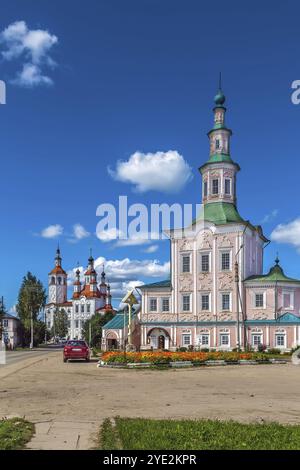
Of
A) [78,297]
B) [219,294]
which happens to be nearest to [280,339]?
[219,294]

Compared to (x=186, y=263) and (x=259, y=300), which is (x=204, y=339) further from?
(x=186, y=263)

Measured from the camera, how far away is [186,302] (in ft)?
165

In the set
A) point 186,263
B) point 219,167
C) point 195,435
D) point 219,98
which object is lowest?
point 195,435

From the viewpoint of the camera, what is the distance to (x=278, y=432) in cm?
829

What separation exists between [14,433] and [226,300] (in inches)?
1657

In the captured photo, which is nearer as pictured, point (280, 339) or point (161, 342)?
point (280, 339)

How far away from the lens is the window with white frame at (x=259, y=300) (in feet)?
156

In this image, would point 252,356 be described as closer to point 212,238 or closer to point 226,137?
point 212,238

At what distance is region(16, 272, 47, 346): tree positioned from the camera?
76875mm

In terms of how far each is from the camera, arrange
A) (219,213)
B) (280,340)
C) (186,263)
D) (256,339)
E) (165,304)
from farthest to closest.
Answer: (219,213), (165,304), (186,263), (256,339), (280,340)

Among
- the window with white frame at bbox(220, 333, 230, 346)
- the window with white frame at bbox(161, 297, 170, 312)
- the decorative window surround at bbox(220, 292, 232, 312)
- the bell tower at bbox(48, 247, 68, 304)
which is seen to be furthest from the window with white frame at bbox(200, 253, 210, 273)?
the bell tower at bbox(48, 247, 68, 304)

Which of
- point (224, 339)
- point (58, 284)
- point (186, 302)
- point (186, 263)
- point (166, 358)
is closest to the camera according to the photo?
point (166, 358)

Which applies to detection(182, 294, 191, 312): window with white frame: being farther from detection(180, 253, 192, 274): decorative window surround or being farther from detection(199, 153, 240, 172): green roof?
detection(199, 153, 240, 172): green roof
